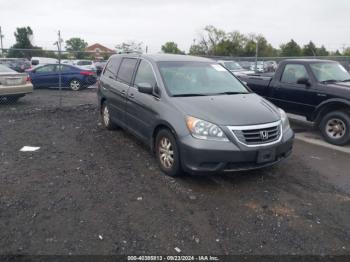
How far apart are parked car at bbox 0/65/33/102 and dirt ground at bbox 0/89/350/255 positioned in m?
4.23

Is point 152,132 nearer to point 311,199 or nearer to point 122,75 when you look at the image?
point 122,75

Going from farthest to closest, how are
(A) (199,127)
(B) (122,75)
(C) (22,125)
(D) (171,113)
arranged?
(C) (22,125) < (B) (122,75) < (D) (171,113) < (A) (199,127)

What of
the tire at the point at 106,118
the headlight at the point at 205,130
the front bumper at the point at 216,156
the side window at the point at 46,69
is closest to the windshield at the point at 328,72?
the front bumper at the point at 216,156

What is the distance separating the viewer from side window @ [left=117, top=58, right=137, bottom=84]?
5981 millimetres

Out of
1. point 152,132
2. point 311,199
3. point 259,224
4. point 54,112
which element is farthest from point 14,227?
point 54,112

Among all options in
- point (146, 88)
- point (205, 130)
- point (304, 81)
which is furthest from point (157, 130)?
point (304, 81)

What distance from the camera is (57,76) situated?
1468cm

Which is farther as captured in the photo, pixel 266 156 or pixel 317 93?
pixel 317 93

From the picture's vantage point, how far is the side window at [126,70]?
598cm

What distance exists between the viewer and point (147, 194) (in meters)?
4.20

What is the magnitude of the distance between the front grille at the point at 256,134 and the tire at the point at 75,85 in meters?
12.2

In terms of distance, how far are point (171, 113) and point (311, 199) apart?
2.18 metres

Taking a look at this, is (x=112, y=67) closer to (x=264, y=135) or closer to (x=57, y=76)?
(x=264, y=135)

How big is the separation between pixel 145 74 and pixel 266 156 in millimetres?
2483
